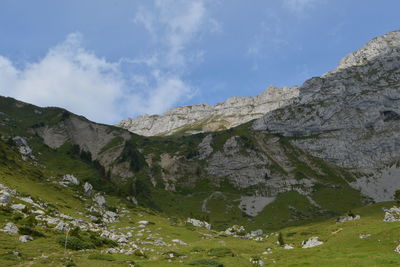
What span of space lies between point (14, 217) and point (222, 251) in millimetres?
29535

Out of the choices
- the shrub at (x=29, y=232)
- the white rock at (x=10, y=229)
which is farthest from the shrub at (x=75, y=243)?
the white rock at (x=10, y=229)

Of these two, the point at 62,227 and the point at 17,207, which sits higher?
the point at 17,207

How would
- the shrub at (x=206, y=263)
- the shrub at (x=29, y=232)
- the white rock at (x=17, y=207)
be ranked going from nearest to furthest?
the shrub at (x=206, y=263), the shrub at (x=29, y=232), the white rock at (x=17, y=207)

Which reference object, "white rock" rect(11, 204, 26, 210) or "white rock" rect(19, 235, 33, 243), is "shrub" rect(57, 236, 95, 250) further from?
"white rock" rect(11, 204, 26, 210)

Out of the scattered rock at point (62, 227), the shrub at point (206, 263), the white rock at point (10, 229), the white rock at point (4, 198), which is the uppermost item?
the white rock at point (4, 198)

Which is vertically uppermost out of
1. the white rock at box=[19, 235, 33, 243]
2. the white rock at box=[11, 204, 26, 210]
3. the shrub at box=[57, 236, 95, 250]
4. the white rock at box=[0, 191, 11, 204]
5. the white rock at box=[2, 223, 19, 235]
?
the white rock at box=[0, 191, 11, 204]

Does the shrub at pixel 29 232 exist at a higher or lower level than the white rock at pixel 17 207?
lower

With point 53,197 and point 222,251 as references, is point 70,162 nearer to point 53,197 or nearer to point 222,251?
point 53,197

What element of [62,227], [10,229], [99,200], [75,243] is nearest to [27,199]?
[62,227]

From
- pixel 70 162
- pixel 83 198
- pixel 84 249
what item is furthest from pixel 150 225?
pixel 70 162

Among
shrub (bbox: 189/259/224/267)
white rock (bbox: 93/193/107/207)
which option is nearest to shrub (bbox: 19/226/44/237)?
shrub (bbox: 189/259/224/267)

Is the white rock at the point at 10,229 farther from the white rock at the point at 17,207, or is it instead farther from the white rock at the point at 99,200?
the white rock at the point at 99,200

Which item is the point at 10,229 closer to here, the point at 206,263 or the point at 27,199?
the point at 206,263

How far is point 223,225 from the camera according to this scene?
180 meters
